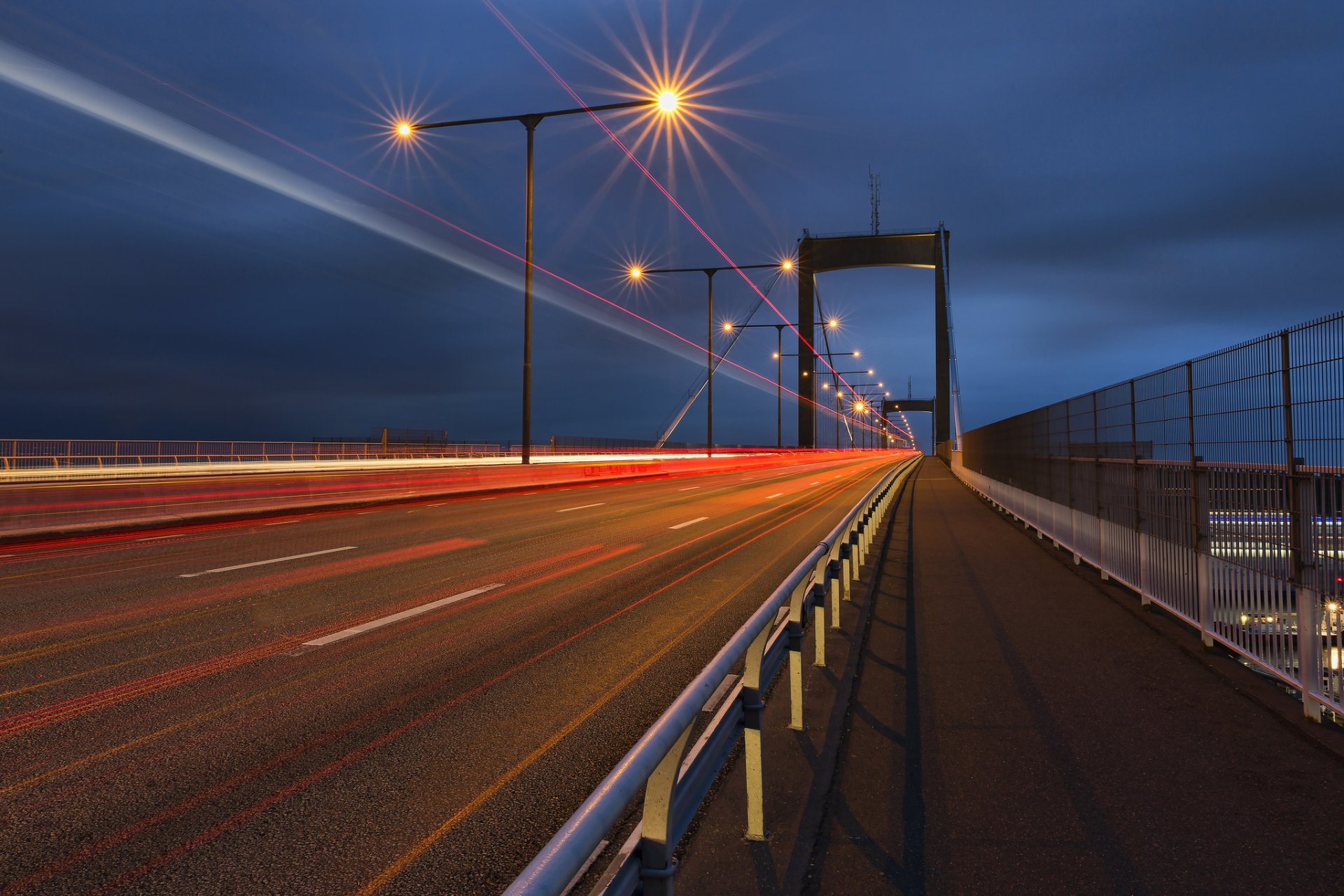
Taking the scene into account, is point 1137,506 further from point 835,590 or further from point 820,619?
point 820,619

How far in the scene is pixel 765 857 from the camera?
3.12m

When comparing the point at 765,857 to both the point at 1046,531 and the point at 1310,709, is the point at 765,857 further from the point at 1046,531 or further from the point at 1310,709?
the point at 1046,531

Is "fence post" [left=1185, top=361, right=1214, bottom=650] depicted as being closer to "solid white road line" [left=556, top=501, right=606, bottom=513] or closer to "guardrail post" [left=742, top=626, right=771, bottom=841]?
"guardrail post" [left=742, top=626, right=771, bottom=841]

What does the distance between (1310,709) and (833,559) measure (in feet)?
10.8

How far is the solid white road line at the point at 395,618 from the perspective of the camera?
21.2 feet

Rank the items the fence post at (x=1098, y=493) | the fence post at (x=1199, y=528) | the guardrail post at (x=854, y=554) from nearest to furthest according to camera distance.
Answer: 1. the fence post at (x=1199, y=528)
2. the guardrail post at (x=854, y=554)
3. the fence post at (x=1098, y=493)

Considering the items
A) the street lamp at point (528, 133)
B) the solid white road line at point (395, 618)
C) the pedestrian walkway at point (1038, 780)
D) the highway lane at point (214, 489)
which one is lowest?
the pedestrian walkway at point (1038, 780)

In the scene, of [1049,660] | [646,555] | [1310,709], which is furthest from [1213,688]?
[646,555]

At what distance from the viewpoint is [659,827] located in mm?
2129

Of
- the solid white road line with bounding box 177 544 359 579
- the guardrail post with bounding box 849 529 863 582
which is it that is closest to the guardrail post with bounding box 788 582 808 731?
the guardrail post with bounding box 849 529 863 582

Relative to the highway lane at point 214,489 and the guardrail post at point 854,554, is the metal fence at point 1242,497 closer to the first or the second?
the guardrail post at point 854,554

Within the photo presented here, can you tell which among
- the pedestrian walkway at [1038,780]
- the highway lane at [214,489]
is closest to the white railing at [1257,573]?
the pedestrian walkway at [1038,780]

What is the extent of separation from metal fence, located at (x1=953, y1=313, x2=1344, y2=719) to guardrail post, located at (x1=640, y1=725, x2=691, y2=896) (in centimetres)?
455

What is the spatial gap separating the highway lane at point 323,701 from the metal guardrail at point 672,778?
824 millimetres
